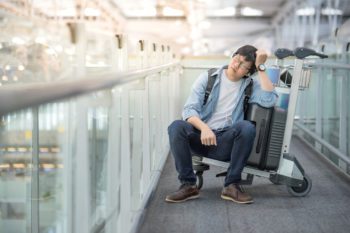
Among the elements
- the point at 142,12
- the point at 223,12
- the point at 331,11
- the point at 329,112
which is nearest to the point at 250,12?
the point at 223,12

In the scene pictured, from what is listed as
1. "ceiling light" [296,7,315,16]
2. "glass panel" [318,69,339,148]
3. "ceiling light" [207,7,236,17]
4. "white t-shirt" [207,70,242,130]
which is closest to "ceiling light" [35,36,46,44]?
"white t-shirt" [207,70,242,130]

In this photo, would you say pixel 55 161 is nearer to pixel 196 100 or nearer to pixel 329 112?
pixel 196 100

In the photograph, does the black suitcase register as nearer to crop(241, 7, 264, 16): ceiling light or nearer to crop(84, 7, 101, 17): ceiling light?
crop(84, 7, 101, 17): ceiling light

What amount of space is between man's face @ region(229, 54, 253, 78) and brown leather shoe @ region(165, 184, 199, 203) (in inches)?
29.7

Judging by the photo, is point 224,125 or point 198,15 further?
point 198,15

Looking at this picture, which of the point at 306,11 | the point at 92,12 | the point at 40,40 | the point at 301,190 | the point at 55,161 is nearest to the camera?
the point at 55,161

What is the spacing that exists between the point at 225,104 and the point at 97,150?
1.47 m

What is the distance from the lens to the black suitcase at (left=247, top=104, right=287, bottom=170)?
362 centimetres

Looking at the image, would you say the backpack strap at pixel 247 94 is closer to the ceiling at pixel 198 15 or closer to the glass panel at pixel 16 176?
A: the glass panel at pixel 16 176

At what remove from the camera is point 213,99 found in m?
3.65

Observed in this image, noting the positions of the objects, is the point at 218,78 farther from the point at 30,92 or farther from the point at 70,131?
the point at 30,92

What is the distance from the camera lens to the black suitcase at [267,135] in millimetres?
3625

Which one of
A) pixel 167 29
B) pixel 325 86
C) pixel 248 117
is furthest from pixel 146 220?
pixel 167 29

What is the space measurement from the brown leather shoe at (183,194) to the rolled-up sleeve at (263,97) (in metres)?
0.65
